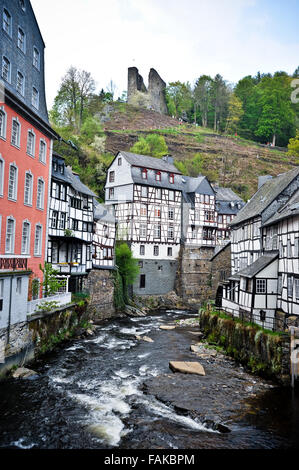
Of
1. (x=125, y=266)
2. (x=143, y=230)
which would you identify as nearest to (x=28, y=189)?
(x=125, y=266)

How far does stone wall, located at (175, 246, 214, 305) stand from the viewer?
44.7 m

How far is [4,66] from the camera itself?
18.6 metres

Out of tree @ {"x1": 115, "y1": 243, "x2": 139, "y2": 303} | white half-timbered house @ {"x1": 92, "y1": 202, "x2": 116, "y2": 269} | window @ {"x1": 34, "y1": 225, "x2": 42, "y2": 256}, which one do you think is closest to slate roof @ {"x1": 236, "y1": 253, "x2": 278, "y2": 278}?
window @ {"x1": 34, "y1": 225, "x2": 42, "y2": 256}

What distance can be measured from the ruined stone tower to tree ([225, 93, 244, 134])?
17706mm

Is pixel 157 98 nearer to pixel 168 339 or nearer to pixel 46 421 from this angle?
pixel 168 339

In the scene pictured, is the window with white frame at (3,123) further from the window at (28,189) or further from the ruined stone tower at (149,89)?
the ruined stone tower at (149,89)

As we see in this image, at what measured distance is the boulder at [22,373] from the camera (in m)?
15.4

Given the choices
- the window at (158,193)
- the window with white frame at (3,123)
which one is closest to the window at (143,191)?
the window at (158,193)

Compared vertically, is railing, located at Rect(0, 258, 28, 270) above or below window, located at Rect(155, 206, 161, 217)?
below

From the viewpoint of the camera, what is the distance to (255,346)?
730 inches

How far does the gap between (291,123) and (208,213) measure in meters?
52.4

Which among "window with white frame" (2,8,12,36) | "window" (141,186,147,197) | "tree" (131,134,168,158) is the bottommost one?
"window" (141,186,147,197)

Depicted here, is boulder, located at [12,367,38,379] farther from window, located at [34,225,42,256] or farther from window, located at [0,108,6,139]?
window, located at [0,108,6,139]
